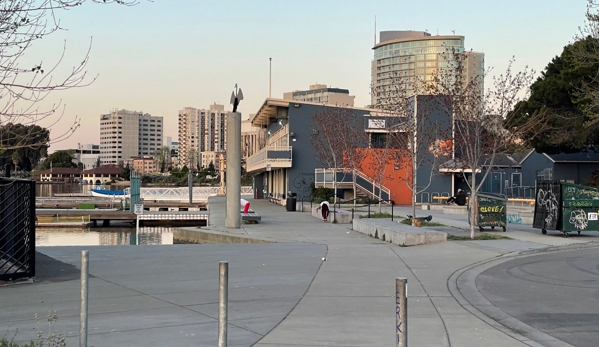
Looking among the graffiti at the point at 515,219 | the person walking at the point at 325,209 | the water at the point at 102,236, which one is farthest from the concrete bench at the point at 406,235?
the water at the point at 102,236

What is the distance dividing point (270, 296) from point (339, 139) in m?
31.1

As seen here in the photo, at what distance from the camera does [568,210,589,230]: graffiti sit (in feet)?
70.8

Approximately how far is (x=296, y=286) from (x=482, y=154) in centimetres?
1301

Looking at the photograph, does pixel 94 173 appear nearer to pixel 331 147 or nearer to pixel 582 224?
pixel 331 147

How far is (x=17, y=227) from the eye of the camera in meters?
12.5

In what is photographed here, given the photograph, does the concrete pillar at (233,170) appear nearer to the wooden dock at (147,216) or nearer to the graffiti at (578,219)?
the graffiti at (578,219)

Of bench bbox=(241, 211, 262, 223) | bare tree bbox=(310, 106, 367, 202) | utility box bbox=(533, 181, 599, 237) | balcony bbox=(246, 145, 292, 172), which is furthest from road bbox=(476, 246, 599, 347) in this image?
balcony bbox=(246, 145, 292, 172)

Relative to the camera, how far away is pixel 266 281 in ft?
41.6

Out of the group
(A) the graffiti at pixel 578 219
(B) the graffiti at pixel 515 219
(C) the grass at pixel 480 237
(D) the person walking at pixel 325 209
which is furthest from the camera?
(D) the person walking at pixel 325 209

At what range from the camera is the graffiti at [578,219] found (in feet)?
70.8

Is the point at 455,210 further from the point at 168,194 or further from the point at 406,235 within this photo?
the point at 168,194

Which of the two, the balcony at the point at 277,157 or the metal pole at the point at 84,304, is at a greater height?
the balcony at the point at 277,157

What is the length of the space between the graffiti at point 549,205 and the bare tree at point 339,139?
1726cm

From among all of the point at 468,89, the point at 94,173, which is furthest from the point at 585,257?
the point at 94,173
